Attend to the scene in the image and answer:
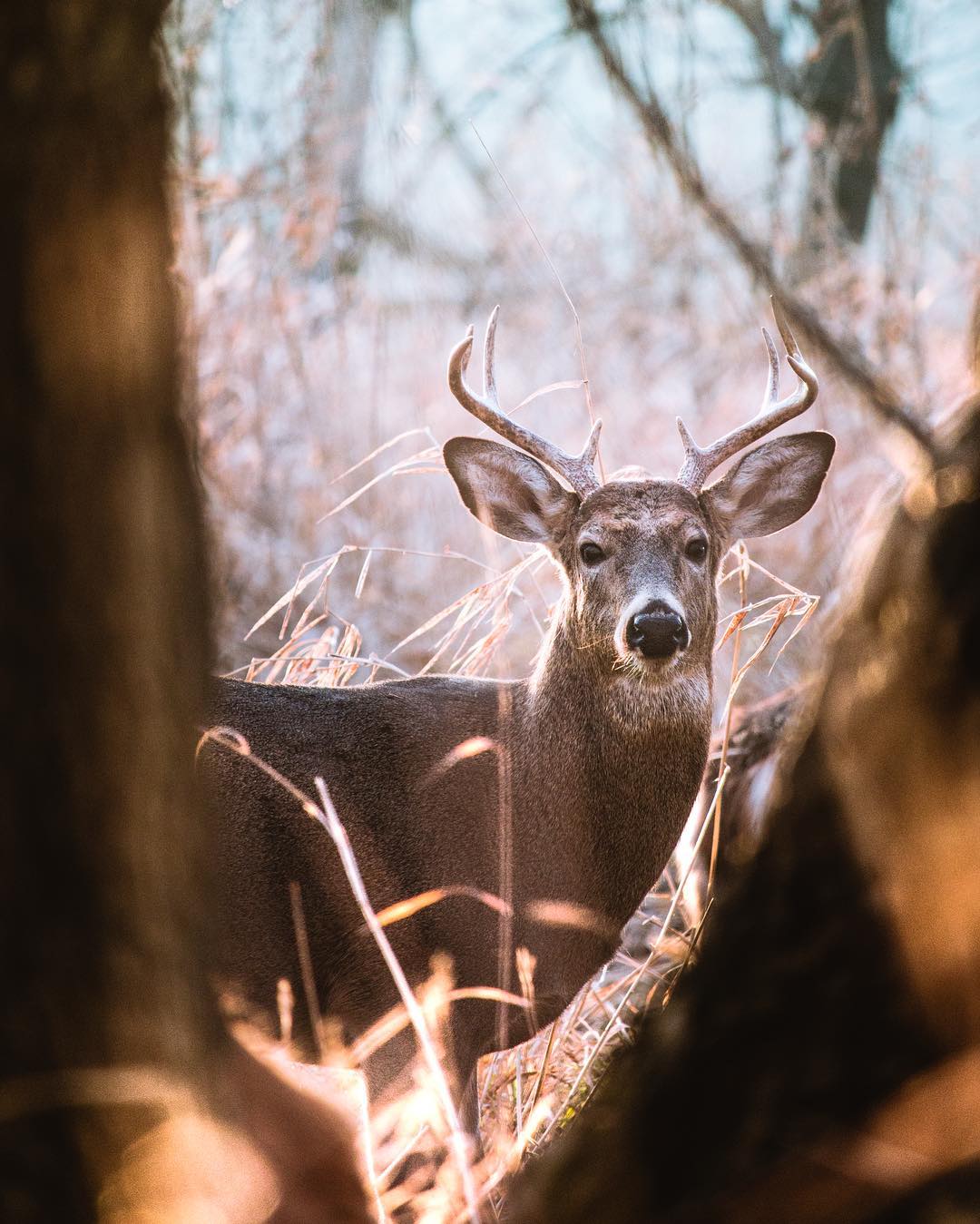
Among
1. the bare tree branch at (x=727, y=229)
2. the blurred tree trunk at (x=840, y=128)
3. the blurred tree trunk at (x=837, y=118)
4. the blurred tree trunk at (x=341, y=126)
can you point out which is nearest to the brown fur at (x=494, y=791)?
the bare tree branch at (x=727, y=229)

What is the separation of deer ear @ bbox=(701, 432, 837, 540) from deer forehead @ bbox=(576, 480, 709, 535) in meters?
0.18

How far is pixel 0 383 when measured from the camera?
1.45 metres

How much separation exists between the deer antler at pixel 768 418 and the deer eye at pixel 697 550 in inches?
9.5

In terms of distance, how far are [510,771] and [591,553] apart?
0.76 m

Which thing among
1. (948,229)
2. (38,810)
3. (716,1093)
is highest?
(948,229)

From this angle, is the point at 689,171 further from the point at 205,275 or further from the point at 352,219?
the point at 352,219

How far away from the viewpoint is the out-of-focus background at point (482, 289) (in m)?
7.16

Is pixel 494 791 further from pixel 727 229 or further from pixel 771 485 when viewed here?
pixel 727 229

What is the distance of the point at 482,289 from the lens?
35.3 ft

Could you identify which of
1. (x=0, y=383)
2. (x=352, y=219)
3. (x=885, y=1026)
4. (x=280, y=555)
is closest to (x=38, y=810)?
(x=0, y=383)

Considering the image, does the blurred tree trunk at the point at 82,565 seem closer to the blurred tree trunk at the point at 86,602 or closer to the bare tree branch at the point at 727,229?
the blurred tree trunk at the point at 86,602

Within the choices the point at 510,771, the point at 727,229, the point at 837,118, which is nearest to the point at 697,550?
the point at 510,771

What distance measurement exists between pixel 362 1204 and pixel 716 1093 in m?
0.61

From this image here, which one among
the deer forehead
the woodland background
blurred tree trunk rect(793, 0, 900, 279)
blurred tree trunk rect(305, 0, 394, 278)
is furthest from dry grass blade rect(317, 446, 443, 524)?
blurred tree trunk rect(305, 0, 394, 278)
